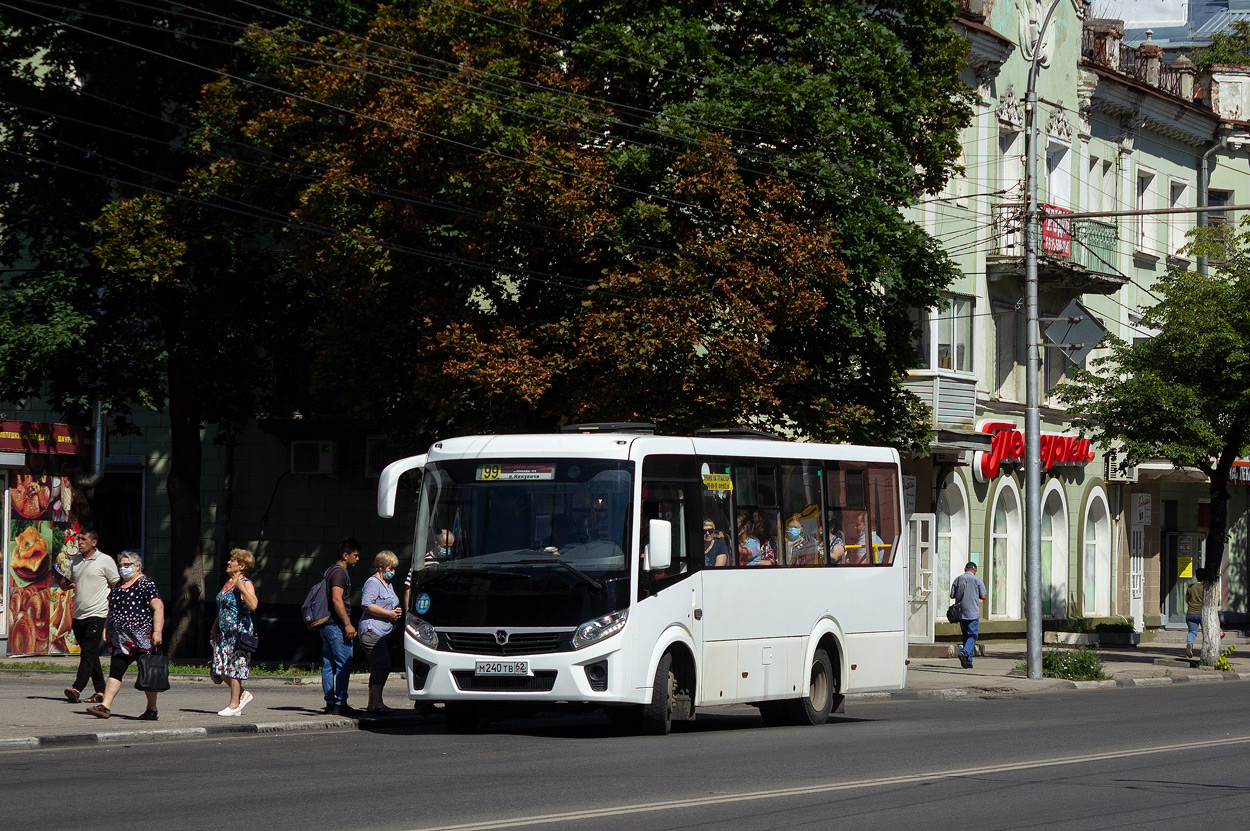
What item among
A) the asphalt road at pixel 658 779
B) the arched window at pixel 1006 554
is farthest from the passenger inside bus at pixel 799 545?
the arched window at pixel 1006 554

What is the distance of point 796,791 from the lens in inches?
456

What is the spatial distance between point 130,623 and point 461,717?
11.2 ft

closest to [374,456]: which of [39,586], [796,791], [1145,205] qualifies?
[39,586]

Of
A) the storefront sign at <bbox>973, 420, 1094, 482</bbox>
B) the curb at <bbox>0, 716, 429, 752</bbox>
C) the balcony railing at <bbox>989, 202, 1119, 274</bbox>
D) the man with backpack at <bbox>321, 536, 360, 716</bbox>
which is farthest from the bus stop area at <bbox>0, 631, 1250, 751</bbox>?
the balcony railing at <bbox>989, 202, 1119, 274</bbox>

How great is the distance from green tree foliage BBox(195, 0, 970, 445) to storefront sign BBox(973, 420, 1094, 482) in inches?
446

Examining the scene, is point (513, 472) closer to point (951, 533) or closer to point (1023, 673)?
point (1023, 673)

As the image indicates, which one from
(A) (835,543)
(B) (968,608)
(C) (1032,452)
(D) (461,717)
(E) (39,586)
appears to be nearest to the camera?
(D) (461,717)

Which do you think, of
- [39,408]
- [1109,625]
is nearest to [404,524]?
[39,408]

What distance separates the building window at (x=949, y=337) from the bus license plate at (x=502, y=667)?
68.2 feet

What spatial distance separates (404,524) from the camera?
3244 centimetres

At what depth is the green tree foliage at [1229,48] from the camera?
5569 cm

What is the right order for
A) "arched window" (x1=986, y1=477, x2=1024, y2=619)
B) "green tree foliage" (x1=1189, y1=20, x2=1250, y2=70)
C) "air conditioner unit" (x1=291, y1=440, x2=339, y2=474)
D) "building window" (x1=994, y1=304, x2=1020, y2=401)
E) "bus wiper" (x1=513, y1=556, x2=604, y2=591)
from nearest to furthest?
1. "bus wiper" (x1=513, y1=556, x2=604, y2=591)
2. "air conditioner unit" (x1=291, y1=440, x2=339, y2=474)
3. "arched window" (x1=986, y1=477, x2=1024, y2=619)
4. "building window" (x1=994, y1=304, x2=1020, y2=401)
5. "green tree foliage" (x1=1189, y1=20, x2=1250, y2=70)

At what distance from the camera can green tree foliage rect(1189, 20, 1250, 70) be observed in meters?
55.7

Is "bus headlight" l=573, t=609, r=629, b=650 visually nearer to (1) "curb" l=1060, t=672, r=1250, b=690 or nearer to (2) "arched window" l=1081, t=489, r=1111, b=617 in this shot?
(1) "curb" l=1060, t=672, r=1250, b=690
